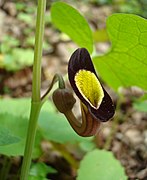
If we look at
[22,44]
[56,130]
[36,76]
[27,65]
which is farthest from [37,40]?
[22,44]

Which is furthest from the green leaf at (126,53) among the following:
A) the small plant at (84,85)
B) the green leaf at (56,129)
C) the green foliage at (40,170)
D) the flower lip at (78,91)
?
the green foliage at (40,170)

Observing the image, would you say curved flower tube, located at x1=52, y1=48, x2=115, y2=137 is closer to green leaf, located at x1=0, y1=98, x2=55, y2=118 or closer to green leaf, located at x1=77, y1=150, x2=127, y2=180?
→ green leaf, located at x1=77, y1=150, x2=127, y2=180

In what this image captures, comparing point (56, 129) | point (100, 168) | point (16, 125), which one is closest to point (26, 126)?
point (16, 125)

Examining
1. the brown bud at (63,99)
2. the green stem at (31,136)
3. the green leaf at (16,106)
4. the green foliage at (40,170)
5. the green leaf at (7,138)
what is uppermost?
the brown bud at (63,99)

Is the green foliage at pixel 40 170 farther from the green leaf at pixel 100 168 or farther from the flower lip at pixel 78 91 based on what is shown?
the flower lip at pixel 78 91

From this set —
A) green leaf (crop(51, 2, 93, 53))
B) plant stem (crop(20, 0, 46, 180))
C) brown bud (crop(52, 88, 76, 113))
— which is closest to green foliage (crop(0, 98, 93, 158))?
plant stem (crop(20, 0, 46, 180))
